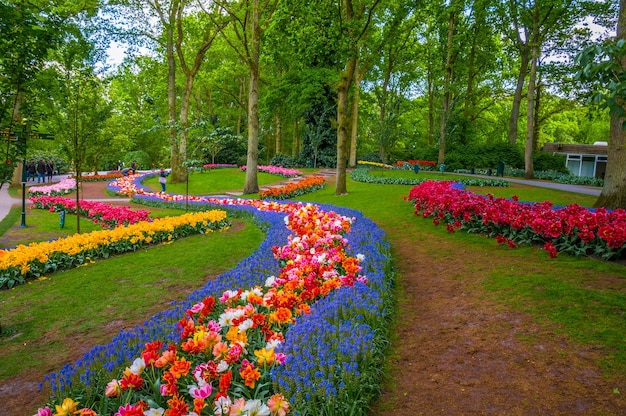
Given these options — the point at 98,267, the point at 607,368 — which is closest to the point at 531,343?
the point at 607,368

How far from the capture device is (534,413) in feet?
9.45

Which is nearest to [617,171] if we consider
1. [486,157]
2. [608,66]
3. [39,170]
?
[608,66]

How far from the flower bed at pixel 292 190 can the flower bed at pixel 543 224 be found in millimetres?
8503

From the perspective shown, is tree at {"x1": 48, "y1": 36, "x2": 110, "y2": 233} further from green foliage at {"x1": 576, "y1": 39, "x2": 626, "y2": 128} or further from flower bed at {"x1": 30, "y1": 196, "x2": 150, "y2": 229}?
green foliage at {"x1": 576, "y1": 39, "x2": 626, "y2": 128}

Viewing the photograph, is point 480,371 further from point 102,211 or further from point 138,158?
point 138,158

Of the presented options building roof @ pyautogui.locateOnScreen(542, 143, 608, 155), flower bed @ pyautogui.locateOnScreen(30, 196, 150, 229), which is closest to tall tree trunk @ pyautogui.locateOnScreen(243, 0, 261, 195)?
flower bed @ pyautogui.locateOnScreen(30, 196, 150, 229)

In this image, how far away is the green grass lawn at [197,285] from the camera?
13.8ft

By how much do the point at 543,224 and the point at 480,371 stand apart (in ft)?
13.1

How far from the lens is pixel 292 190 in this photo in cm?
1786

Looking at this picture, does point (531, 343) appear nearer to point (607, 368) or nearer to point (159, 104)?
point (607, 368)

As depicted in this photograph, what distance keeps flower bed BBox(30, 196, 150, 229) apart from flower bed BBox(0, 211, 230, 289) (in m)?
1.97

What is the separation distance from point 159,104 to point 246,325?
45.8 m

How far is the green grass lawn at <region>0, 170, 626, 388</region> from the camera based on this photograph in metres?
4.20

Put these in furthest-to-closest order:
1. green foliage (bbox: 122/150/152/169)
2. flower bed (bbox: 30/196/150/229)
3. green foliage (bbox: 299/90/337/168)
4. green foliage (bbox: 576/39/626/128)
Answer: green foliage (bbox: 122/150/152/169) → green foliage (bbox: 299/90/337/168) → flower bed (bbox: 30/196/150/229) → green foliage (bbox: 576/39/626/128)
